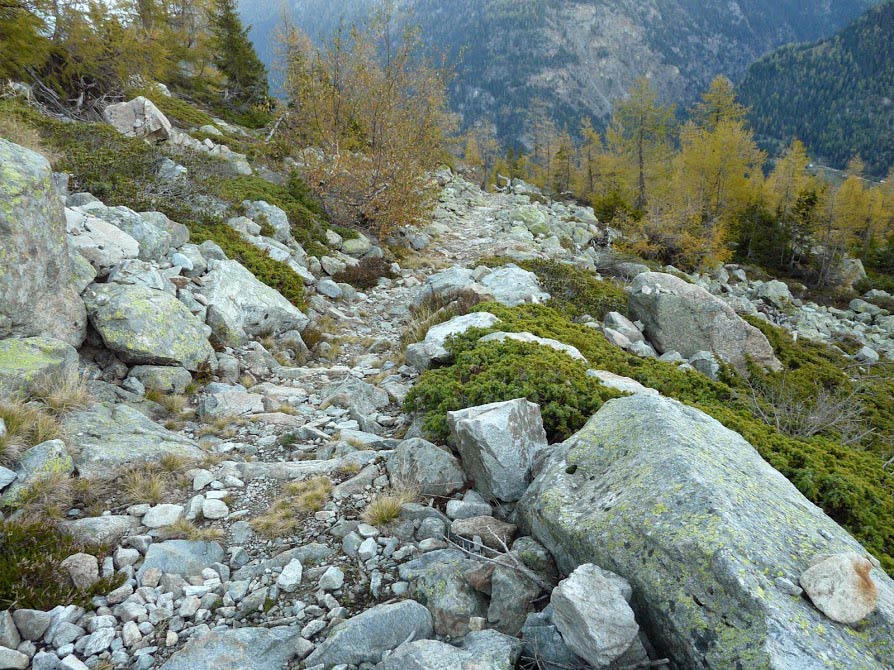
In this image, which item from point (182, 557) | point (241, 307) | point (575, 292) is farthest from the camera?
point (575, 292)

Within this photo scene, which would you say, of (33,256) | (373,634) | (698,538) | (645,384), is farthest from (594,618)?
(33,256)

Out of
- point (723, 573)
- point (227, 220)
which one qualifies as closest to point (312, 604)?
point (723, 573)

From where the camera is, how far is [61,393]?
17.3ft

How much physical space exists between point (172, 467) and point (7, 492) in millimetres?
1371

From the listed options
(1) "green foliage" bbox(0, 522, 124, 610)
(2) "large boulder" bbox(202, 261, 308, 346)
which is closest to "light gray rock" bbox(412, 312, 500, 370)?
(2) "large boulder" bbox(202, 261, 308, 346)

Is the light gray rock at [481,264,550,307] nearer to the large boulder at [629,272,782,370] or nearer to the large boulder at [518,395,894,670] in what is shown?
the large boulder at [629,272,782,370]

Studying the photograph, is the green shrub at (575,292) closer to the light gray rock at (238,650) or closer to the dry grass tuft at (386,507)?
the dry grass tuft at (386,507)

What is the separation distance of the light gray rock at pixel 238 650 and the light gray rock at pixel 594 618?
1.89 m

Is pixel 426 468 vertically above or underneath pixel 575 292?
above

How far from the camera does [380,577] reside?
3957 mm

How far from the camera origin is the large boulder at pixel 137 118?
1734 centimetres

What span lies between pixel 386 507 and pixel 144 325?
494 cm

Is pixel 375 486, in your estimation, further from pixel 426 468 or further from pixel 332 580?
pixel 332 580

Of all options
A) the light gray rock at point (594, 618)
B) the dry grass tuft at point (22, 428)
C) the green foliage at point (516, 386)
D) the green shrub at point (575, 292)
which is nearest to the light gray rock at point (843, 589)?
the light gray rock at point (594, 618)
